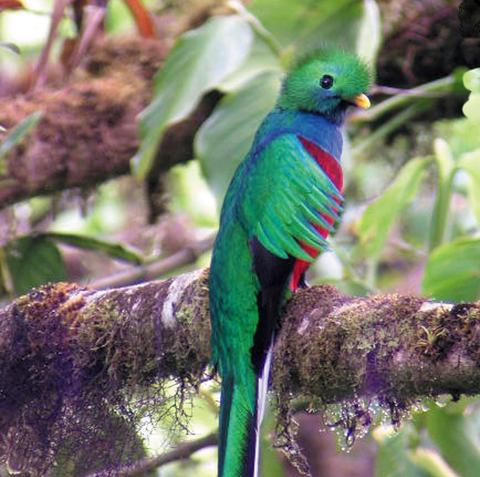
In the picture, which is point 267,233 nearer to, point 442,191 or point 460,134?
point 460,134

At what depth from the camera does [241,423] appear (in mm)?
2799

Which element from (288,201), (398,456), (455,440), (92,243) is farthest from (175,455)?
(288,201)

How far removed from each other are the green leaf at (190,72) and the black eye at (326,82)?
0.72 metres

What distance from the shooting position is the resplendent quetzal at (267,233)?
2850mm

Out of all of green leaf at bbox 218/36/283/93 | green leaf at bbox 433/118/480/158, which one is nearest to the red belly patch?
green leaf at bbox 433/118/480/158

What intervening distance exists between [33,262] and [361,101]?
5.41 feet

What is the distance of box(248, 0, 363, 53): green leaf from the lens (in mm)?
4605

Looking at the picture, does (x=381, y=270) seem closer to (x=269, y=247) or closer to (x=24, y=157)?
(x=24, y=157)

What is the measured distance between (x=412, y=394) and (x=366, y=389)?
12cm

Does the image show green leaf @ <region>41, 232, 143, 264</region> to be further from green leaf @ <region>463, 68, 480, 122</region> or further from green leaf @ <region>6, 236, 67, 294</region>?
green leaf @ <region>463, 68, 480, 122</region>

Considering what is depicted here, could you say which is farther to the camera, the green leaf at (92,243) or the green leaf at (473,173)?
the green leaf at (92,243)

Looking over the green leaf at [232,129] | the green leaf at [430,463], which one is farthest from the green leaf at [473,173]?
the green leaf at [232,129]

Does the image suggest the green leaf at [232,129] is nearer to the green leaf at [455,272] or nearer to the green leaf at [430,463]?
the green leaf at [455,272]

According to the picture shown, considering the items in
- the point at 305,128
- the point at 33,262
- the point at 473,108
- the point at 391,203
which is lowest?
the point at 33,262
